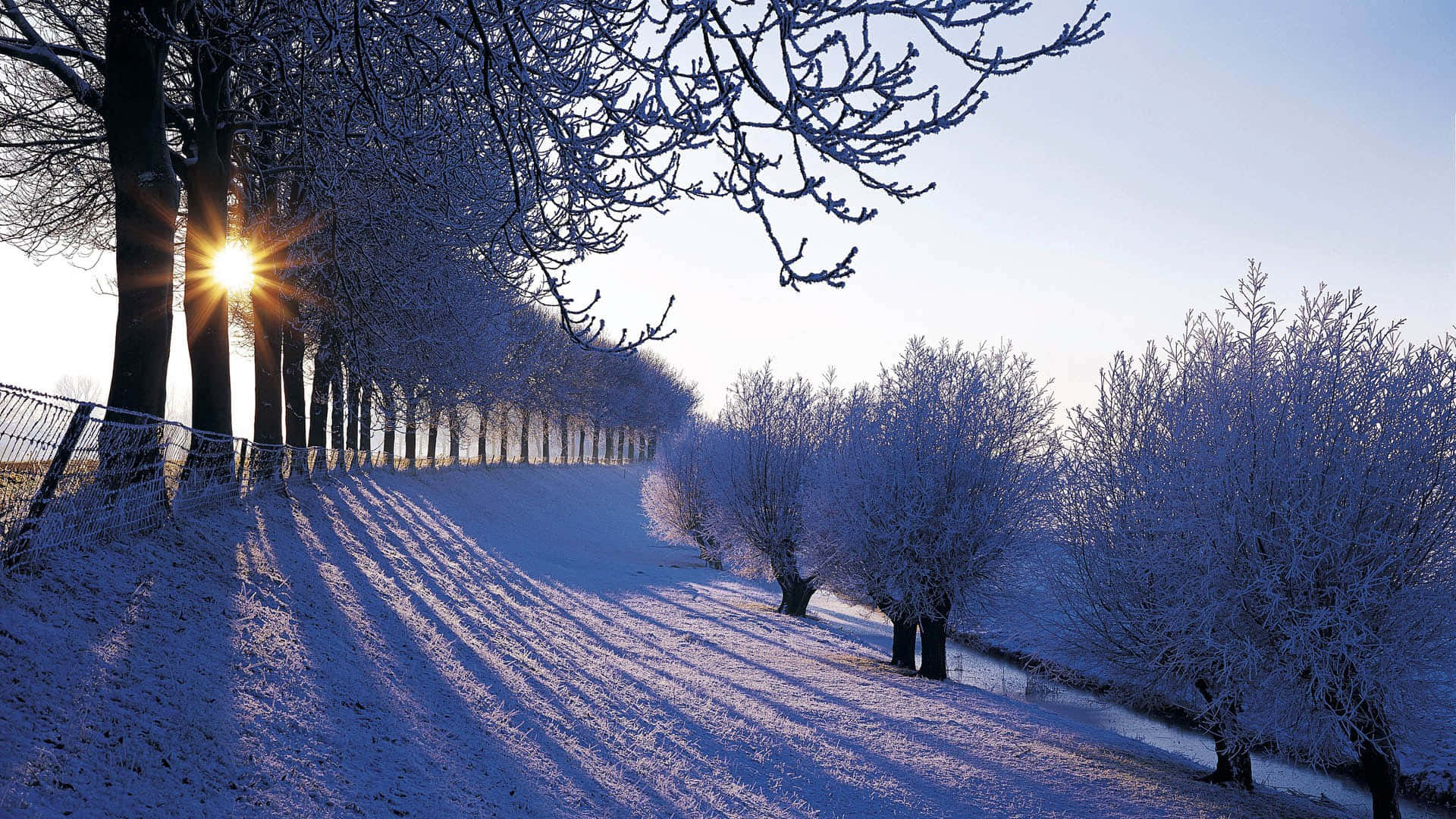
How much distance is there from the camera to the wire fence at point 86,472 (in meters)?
6.38

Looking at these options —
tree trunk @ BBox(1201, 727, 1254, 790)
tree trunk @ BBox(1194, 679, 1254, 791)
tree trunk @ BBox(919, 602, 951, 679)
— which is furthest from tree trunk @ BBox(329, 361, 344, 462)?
tree trunk @ BBox(1201, 727, 1254, 790)

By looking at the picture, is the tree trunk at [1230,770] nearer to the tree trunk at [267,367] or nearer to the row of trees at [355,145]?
the row of trees at [355,145]

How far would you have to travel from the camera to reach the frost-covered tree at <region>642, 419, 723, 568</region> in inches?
1329

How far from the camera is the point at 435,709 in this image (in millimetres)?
8633

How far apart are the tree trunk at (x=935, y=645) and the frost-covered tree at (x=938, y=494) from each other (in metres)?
0.02

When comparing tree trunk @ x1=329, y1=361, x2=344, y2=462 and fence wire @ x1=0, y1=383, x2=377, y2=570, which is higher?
tree trunk @ x1=329, y1=361, x2=344, y2=462

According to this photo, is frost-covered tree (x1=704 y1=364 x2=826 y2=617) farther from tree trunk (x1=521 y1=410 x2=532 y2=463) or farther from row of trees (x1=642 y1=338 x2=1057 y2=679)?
tree trunk (x1=521 y1=410 x2=532 y2=463)

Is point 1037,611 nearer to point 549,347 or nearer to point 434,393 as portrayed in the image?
point 434,393

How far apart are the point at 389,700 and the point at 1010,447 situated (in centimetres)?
1417

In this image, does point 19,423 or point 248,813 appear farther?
point 19,423

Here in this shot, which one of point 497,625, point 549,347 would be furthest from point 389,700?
point 549,347

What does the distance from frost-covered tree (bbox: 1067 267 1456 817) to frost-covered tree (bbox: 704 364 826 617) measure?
1204 centimetres

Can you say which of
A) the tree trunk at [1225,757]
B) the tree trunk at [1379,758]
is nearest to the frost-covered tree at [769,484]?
the tree trunk at [1225,757]

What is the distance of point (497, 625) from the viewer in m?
14.1
